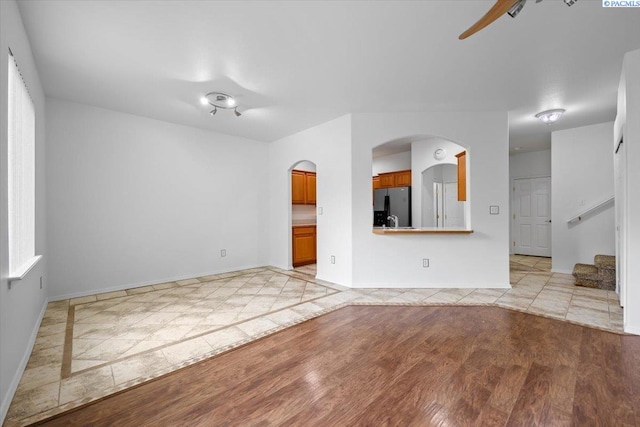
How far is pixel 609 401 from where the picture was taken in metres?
1.75

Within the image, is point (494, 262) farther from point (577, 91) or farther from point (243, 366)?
point (243, 366)

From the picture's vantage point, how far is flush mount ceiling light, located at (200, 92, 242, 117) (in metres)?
3.55

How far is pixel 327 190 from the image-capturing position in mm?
4754

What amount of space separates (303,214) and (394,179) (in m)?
2.34

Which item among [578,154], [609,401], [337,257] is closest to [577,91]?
[578,154]

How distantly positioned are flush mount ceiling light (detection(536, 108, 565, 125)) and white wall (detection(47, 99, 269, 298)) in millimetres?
4963


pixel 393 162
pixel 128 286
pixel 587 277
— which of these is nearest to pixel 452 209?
pixel 393 162

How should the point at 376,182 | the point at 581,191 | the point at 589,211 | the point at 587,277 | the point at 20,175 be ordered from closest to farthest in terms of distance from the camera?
the point at 20,175, the point at 587,277, the point at 589,211, the point at 581,191, the point at 376,182

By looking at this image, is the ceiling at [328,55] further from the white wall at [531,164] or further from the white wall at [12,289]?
the white wall at [531,164]

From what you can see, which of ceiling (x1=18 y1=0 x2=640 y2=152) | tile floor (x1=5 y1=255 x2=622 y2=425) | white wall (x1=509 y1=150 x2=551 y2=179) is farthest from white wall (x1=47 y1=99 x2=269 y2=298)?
white wall (x1=509 y1=150 x2=551 y2=179)

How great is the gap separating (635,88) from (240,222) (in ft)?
18.5

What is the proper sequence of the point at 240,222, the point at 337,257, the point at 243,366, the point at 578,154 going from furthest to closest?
the point at 240,222 < the point at 578,154 < the point at 337,257 < the point at 243,366

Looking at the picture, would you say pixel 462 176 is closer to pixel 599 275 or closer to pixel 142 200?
pixel 599 275
